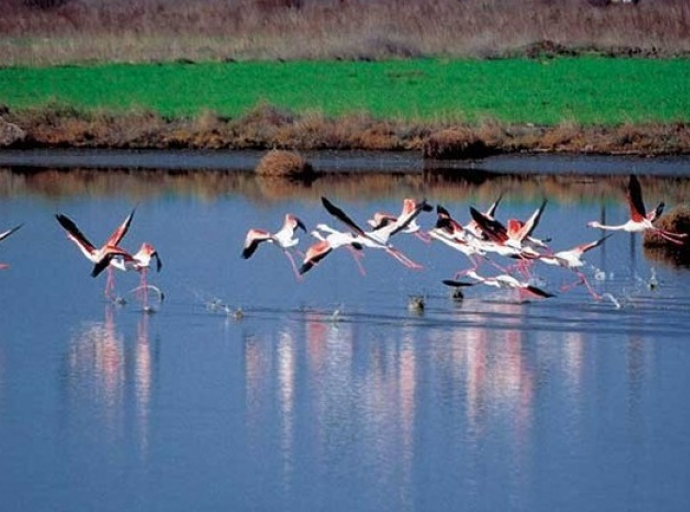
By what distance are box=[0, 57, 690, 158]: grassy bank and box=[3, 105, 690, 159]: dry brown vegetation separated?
0.03 meters

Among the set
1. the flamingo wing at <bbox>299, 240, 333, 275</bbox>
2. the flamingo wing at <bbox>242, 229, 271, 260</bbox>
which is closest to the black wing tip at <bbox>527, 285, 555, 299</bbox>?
the flamingo wing at <bbox>299, 240, 333, 275</bbox>

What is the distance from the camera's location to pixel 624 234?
68.5ft

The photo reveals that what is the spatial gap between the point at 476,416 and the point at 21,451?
96.5 inches

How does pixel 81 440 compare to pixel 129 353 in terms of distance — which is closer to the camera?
pixel 81 440

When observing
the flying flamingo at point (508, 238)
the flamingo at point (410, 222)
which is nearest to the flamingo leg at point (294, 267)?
the flamingo at point (410, 222)

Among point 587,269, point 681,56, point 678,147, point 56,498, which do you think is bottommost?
point 56,498

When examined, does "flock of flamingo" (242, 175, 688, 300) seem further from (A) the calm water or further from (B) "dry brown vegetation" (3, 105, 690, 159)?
(B) "dry brown vegetation" (3, 105, 690, 159)

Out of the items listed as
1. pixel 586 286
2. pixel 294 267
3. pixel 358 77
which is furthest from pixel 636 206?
pixel 358 77

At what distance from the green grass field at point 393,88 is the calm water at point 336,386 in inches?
619

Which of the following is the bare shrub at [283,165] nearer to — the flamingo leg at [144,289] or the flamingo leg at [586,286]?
the flamingo leg at [586,286]

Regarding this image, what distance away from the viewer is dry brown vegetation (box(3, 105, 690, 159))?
31.4 meters

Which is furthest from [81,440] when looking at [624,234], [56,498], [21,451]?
[624,234]

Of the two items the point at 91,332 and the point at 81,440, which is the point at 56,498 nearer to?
the point at 81,440

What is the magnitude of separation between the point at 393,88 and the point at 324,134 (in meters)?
6.58
